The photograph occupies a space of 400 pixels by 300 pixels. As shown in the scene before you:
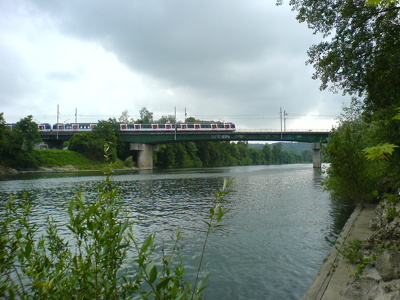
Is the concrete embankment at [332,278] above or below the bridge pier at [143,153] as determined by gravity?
below

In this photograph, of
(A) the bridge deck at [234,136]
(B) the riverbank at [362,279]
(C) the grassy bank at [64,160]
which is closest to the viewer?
(B) the riverbank at [362,279]

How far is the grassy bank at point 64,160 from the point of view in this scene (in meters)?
85.9

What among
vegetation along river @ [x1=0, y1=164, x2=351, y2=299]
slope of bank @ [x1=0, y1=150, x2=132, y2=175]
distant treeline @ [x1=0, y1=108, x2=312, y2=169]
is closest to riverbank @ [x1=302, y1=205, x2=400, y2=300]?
vegetation along river @ [x1=0, y1=164, x2=351, y2=299]

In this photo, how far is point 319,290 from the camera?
289 inches

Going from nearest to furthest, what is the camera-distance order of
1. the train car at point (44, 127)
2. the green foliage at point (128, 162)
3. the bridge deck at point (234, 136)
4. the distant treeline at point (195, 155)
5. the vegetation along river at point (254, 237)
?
the vegetation along river at point (254, 237) → the bridge deck at point (234, 136) → the green foliage at point (128, 162) → the train car at point (44, 127) → the distant treeline at point (195, 155)

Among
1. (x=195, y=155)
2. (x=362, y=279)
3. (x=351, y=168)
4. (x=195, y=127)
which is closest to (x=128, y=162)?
(x=195, y=127)

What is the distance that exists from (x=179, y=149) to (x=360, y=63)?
117m

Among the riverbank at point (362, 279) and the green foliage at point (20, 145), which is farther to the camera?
the green foliage at point (20, 145)

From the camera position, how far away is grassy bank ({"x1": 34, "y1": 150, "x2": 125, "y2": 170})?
85931mm

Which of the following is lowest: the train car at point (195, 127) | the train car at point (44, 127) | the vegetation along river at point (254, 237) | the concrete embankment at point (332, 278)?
the vegetation along river at point (254, 237)

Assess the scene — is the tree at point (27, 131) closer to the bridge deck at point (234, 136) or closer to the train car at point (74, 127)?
the train car at point (74, 127)

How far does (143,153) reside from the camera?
106625mm

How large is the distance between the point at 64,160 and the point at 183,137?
3725cm

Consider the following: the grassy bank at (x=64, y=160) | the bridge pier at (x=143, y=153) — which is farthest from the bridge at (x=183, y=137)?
the grassy bank at (x=64, y=160)
